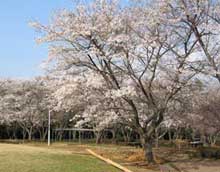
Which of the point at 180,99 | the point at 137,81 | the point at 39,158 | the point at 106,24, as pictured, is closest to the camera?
the point at 39,158

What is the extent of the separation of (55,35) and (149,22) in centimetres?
484

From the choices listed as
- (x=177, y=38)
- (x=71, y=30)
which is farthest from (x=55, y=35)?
(x=177, y=38)

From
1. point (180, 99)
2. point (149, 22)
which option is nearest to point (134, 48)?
point (149, 22)

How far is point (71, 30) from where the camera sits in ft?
67.5

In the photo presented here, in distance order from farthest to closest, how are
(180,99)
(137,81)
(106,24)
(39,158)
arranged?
(180,99), (137,81), (106,24), (39,158)

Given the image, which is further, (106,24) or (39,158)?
(106,24)

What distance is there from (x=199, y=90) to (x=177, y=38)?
410cm

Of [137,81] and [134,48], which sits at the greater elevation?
[134,48]

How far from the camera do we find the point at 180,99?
23.5 metres

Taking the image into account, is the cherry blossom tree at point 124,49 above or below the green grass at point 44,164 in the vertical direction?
above

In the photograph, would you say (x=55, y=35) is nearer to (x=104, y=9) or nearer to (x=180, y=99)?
(x=104, y=9)

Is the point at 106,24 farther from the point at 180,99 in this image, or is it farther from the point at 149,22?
the point at 180,99

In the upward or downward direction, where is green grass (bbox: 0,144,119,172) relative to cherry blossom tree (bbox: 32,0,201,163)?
downward

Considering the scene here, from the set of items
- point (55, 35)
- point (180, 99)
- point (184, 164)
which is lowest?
point (184, 164)
